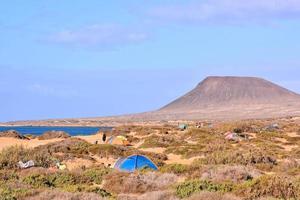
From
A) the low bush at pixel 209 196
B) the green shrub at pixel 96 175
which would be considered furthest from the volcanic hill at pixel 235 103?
the low bush at pixel 209 196

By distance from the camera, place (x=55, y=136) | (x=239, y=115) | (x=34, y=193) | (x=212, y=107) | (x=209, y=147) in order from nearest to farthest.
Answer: (x=34, y=193) → (x=209, y=147) → (x=55, y=136) → (x=239, y=115) → (x=212, y=107)

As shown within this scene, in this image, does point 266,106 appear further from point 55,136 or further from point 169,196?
point 169,196

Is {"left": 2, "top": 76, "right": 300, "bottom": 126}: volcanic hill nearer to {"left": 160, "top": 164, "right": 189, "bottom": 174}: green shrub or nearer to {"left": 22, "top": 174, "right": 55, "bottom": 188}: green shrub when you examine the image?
{"left": 160, "top": 164, "right": 189, "bottom": 174}: green shrub

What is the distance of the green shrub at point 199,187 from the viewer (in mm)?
11352

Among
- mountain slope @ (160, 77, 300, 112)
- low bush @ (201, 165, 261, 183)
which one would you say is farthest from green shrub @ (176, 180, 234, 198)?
mountain slope @ (160, 77, 300, 112)

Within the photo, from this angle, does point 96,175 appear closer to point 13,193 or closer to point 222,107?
point 13,193

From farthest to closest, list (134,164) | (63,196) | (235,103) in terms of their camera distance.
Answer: (235,103)
(134,164)
(63,196)

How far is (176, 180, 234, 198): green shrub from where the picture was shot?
1135 cm

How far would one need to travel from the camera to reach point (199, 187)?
11.9 metres

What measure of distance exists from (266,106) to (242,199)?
148976mm

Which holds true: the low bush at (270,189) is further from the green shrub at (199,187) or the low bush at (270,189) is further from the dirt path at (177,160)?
the dirt path at (177,160)

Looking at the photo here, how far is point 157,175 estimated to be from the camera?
582 inches

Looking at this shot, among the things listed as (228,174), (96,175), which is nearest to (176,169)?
(228,174)

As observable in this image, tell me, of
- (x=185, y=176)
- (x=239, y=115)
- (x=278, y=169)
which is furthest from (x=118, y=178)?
(x=239, y=115)
